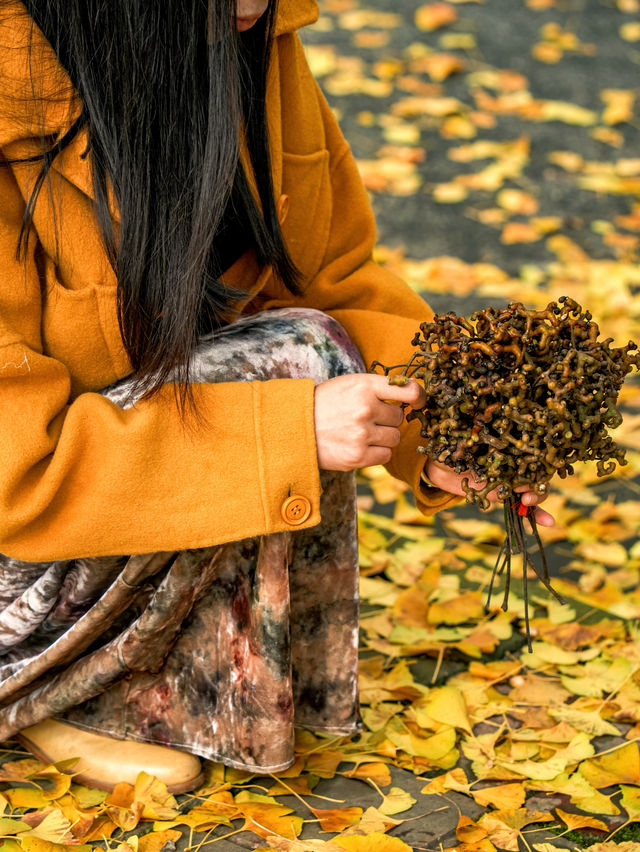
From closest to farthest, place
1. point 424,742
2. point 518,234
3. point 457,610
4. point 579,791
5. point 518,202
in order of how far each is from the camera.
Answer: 1. point 579,791
2. point 424,742
3. point 457,610
4. point 518,234
5. point 518,202

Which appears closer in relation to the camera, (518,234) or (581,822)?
(581,822)

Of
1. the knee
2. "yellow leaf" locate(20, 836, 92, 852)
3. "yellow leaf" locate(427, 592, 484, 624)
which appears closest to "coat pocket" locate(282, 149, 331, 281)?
the knee

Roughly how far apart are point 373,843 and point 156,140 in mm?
908

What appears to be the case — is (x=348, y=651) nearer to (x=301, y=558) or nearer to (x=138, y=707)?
(x=301, y=558)

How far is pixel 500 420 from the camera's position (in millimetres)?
1239

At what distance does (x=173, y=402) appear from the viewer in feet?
4.38

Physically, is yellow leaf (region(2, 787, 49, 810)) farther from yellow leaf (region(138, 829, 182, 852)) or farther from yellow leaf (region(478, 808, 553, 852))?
yellow leaf (region(478, 808, 553, 852))

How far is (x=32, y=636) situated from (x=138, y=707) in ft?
0.60

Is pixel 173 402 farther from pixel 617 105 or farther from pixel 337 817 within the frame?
pixel 617 105

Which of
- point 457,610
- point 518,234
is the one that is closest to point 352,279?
point 457,610

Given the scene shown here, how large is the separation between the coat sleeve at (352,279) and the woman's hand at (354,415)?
218mm

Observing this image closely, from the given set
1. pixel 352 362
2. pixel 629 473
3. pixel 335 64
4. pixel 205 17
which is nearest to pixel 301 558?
pixel 352 362

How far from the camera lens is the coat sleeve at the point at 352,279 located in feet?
5.16

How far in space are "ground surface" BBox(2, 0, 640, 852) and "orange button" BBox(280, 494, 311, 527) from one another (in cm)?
42
